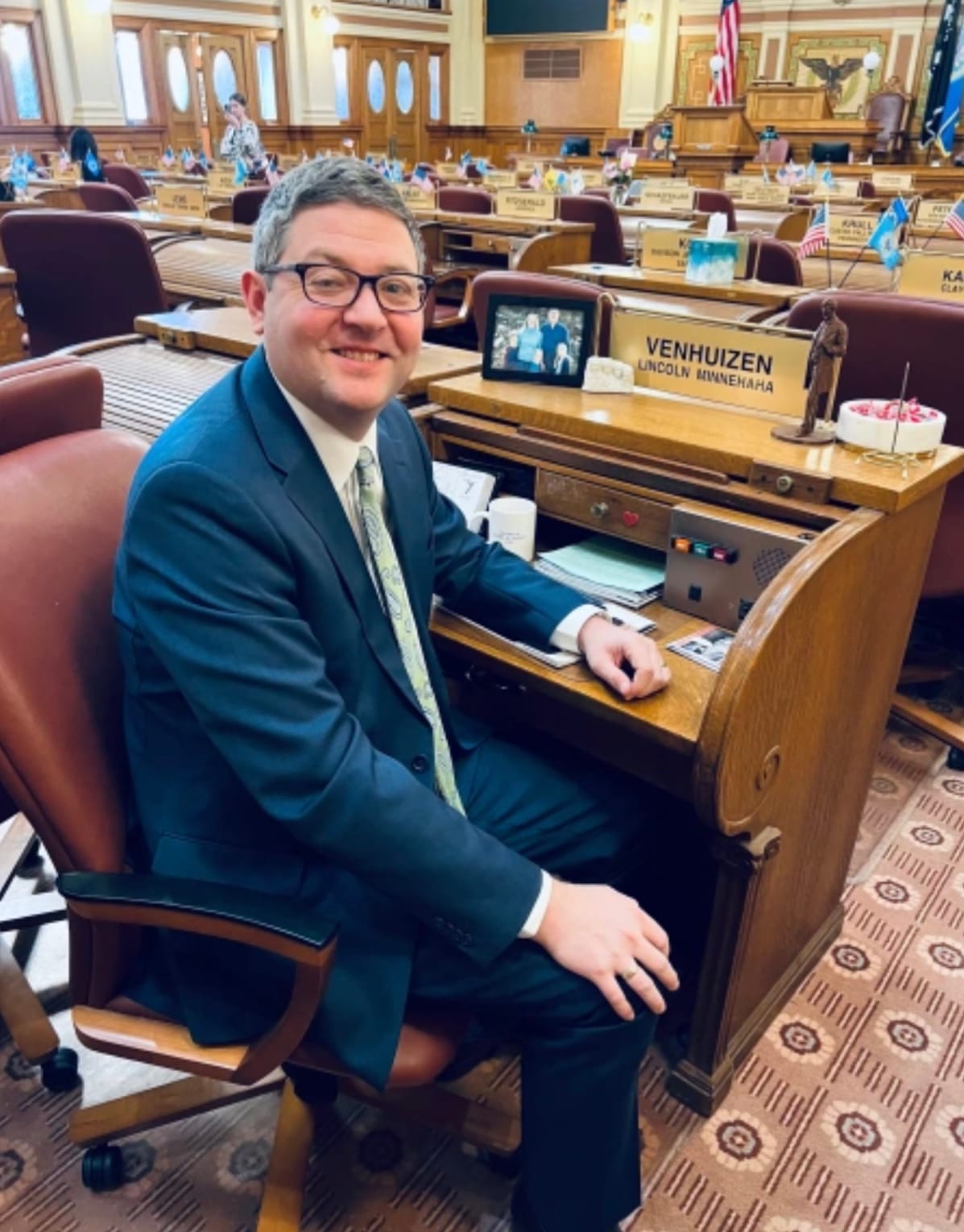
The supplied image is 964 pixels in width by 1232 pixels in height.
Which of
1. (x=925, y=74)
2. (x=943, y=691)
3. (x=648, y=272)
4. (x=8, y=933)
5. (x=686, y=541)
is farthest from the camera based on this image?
(x=925, y=74)

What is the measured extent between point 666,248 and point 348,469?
277cm

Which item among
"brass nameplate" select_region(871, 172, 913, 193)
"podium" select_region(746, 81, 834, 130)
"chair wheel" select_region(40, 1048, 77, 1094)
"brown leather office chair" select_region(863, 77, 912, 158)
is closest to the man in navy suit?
"chair wheel" select_region(40, 1048, 77, 1094)

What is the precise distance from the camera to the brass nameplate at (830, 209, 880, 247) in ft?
12.0

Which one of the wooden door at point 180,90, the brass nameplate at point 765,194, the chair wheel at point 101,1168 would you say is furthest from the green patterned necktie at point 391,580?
the wooden door at point 180,90

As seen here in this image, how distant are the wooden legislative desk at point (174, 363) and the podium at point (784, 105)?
9.98 m

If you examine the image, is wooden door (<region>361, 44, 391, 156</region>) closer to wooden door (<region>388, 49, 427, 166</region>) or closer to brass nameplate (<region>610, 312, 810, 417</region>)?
wooden door (<region>388, 49, 427, 166</region>)

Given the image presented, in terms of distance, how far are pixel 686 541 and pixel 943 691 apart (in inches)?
62.4

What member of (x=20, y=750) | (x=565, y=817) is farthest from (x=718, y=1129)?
(x=20, y=750)

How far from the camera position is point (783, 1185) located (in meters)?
1.36

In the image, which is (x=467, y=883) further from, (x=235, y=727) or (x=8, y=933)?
(x=8, y=933)

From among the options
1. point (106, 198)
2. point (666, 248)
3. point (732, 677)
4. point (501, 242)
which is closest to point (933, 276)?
point (666, 248)

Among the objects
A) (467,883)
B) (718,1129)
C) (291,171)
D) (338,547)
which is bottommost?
(718,1129)

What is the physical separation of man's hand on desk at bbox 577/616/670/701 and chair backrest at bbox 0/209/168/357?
2.62m

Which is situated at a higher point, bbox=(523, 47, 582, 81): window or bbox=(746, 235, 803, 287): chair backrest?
bbox=(523, 47, 582, 81): window
